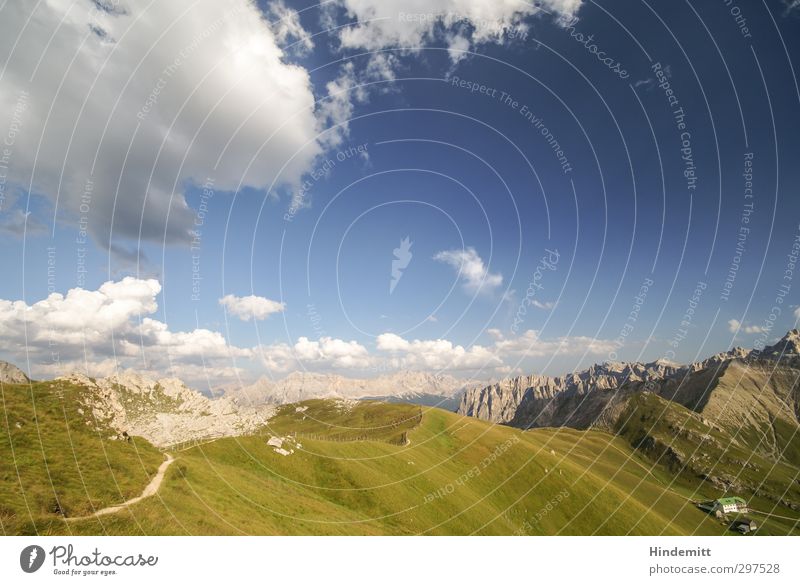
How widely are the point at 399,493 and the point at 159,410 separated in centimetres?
7382

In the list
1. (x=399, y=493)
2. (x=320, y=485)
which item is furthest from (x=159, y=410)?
(x=399, y=493)

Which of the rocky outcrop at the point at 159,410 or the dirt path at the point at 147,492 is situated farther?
the rocky outcrop at the point at 159,410

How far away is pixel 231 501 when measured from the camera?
40.6 metres

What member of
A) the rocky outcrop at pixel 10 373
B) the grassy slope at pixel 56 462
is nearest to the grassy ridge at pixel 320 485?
the grassy slope at pixel 56 462

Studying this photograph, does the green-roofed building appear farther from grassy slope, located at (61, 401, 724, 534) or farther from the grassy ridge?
grassy slope, located at (61, 401, 724, 534)

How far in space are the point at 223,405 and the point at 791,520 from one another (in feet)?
772
